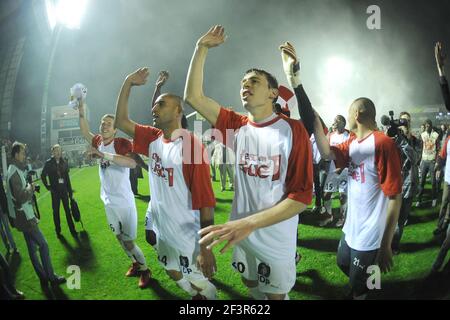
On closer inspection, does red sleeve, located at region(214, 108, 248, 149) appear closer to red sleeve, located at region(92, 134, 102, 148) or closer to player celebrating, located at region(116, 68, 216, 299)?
player celebrating, located at region(116, 68, 216, 299)

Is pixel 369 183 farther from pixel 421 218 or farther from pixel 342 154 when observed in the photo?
pixel 421 218

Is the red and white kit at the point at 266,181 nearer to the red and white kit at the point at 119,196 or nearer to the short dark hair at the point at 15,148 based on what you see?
the red and white kit at the point at 119,196

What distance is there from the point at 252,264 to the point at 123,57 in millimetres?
2659

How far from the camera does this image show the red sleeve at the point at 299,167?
79.2 inches

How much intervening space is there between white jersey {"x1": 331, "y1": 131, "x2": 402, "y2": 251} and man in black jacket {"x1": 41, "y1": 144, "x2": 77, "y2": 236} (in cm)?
368

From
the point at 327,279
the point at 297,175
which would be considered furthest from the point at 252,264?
the point at 327,279

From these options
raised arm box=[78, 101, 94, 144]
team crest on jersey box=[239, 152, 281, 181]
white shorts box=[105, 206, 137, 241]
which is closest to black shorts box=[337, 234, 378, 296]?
team crest on jersey box=[239, 152, 281, 181]

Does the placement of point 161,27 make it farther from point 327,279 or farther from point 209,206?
point 327,279

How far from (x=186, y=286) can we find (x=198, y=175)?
115 centimetres

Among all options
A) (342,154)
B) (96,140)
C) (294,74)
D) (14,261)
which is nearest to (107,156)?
(96,140)

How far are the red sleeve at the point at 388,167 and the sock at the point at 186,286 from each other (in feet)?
6.37

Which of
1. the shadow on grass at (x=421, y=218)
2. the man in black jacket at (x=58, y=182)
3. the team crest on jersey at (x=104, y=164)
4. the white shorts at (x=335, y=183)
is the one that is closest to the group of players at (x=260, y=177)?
the team crest on jersey at (x=104, y=164)
